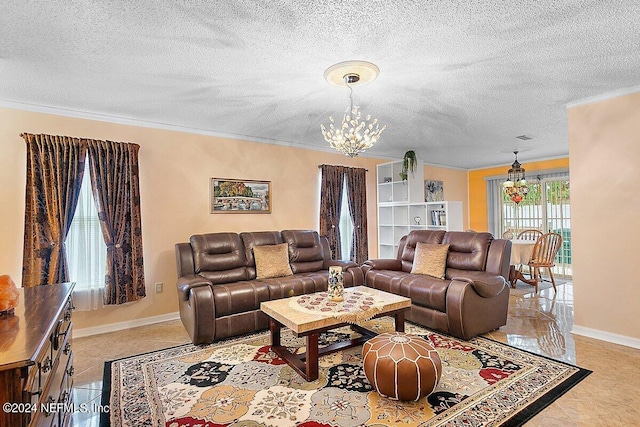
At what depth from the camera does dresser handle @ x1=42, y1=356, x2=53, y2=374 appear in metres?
1.26

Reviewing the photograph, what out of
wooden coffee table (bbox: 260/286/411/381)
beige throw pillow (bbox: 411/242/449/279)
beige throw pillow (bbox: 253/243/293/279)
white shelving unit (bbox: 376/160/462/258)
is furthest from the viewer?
white shelving unit (bbox: 376/160/462/258)

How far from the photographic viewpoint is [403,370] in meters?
2.00

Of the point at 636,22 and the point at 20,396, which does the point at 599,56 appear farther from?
the point at 20,396

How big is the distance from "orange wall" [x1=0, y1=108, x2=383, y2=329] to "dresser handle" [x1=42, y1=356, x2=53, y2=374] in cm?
264

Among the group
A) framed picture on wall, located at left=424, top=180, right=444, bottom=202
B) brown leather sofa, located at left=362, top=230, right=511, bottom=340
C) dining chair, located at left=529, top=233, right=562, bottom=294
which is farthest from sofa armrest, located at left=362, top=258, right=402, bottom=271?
framed picture on wall, located at left=424, top=180, right=444, bottom=202

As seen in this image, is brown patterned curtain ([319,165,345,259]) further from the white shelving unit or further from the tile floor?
the tile floor

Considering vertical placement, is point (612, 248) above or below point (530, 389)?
above

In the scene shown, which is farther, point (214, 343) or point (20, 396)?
point (214, 343)

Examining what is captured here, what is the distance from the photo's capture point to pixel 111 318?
368cm

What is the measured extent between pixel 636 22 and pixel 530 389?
2.50m

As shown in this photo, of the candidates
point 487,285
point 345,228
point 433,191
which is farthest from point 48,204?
point 433,191

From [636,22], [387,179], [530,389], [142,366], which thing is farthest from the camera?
[387,179]

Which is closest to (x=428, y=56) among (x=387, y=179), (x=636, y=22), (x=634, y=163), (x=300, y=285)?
(x=636, y=22)

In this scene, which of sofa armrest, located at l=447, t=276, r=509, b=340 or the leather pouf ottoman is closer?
the leather pouf ottoman
